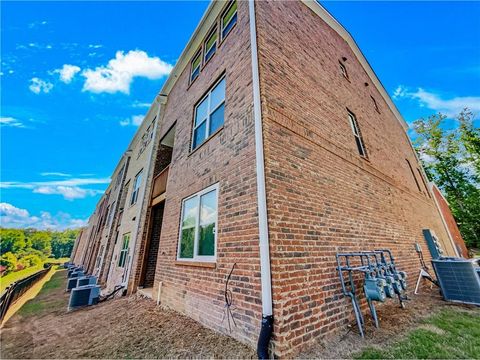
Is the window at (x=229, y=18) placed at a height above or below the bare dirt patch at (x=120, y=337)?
above

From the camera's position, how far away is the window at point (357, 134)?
7.27 meters

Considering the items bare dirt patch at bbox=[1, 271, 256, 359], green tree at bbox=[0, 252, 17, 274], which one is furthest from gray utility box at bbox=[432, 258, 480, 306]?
green tree at bbox=[0, 252, 17, 274]

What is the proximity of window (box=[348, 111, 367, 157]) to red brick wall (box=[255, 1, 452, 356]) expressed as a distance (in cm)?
30

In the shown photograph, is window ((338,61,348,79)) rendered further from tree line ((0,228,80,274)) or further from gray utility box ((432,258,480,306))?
tree line ((0,228,80,274))

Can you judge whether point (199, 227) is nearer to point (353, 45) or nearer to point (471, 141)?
point (353, 45)

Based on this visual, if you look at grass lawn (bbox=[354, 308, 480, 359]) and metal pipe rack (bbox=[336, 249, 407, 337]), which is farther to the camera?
metal pipe rack (bbox=[336, 249, 407, 337])

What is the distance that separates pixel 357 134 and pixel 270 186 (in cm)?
583

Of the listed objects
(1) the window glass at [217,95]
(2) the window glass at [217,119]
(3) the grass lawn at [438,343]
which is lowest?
(3) the grass lawn at [438,343]

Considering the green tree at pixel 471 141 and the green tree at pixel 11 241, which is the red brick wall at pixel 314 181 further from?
the green tree at pixel 11 241

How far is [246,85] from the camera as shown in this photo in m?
4.61

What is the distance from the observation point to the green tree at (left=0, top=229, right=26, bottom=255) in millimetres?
42125

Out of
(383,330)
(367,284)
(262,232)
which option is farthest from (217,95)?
(383,330)

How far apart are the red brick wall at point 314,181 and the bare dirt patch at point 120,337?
1210 mm

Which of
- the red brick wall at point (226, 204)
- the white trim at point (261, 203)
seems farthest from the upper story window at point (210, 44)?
the white trim at point (261, 203)
